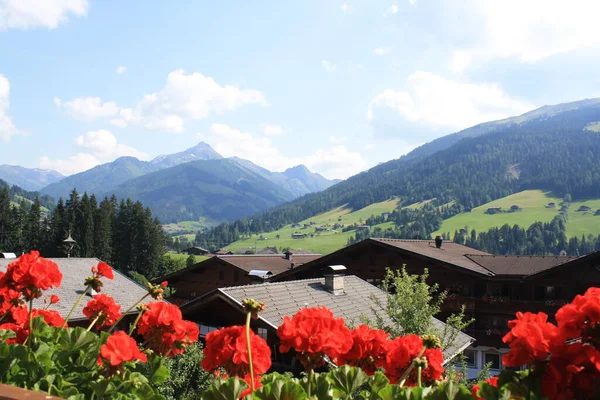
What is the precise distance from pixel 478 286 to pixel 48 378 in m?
30.3

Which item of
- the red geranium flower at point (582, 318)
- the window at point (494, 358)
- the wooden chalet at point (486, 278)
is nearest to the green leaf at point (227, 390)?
→ the red geranium flower at point (582, 318)

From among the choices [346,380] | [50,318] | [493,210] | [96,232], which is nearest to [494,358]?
[50,318]

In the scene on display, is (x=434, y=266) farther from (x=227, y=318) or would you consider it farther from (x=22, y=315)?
(x=22, y=315)

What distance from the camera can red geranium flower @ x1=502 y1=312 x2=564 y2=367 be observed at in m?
2.06

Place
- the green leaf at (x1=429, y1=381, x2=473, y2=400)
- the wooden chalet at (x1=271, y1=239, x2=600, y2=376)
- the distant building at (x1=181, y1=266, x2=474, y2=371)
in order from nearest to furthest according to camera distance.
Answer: the green leaf at (x1=429, y1=381, x2=473, y2=400)
the distant building at (x1=181, y1=266, x2=474, y2=371)
the wooden chalet at (x1=271, y1=239, x2=600, y2=376)

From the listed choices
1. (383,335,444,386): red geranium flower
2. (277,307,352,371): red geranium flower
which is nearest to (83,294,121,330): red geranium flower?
(277,307,352,371): red geranium flower

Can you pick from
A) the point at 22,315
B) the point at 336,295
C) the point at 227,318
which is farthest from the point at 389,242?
the point at 22,315

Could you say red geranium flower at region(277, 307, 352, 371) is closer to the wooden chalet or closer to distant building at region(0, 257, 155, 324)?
distant building at region(0, 257, 155, 324)

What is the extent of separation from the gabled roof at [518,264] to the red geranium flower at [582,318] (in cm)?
2954

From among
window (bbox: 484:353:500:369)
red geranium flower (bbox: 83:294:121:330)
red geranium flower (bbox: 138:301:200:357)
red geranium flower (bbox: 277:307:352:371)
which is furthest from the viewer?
window (bbox: 484:353:500:369)

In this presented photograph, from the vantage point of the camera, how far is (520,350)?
212 cm

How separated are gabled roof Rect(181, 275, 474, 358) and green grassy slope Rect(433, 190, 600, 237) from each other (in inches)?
5775

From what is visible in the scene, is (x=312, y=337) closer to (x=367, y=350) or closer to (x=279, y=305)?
(x=367, y=350)

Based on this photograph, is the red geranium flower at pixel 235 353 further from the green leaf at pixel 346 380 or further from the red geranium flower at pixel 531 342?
the red geranium flower at pixel 531 342
